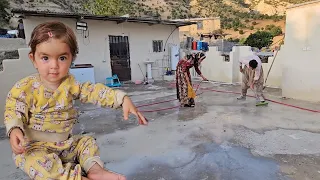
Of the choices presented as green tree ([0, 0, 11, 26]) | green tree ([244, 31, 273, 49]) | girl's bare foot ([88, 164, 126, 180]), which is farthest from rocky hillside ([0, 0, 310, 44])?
girl's bare foot ([88, 164, 126, 180])

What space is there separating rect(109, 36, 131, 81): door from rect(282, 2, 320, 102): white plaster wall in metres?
6.45

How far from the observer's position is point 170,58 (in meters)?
12.1

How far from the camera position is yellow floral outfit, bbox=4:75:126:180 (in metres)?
1.21

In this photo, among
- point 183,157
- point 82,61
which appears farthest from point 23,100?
point 82,61

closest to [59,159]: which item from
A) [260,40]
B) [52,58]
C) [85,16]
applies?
[52,58]

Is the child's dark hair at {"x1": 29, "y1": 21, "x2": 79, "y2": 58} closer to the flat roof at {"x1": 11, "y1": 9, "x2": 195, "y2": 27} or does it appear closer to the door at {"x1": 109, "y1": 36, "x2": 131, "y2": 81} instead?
the flat roof at {"x1": 11, "y1": 9, "x2": 195, "y2": 27}

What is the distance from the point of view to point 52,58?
1.25m

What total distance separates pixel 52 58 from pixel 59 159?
0.52 metres

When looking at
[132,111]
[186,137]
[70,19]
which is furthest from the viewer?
[70,19]

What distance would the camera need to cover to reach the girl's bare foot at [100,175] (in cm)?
124

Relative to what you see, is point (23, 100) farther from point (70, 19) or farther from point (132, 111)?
point (70, 19)

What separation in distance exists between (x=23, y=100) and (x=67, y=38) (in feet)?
1.28

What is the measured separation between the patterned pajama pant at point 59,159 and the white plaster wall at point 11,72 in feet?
12.9

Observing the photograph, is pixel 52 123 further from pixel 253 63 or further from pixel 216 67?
pixel 216 67
